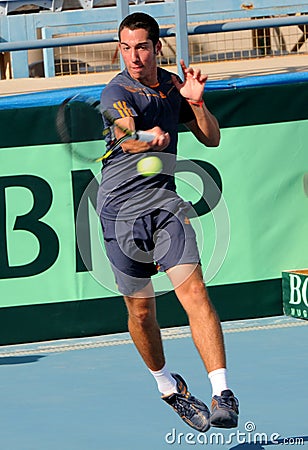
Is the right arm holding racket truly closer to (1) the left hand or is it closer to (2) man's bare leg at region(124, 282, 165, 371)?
(1) the left hand

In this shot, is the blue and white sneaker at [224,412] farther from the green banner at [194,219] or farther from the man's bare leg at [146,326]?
the green banner at [194,219]

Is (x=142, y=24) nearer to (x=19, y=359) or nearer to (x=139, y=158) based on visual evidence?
(x=139, y=158)

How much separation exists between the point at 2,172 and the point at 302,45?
5.59m

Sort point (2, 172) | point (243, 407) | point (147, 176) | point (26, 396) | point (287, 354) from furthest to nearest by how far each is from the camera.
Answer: point (2, 172), point (287, 354), point (26, 396), point (243, 407), point (147, 176)

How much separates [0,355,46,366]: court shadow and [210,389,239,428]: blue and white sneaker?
2551mm

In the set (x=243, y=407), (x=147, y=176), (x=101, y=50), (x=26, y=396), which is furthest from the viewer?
(x=101, y=50)

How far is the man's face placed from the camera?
4988 millimetres

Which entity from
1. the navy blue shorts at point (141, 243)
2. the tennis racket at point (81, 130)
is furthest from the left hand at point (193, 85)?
the tennis racket at point (81, 130)

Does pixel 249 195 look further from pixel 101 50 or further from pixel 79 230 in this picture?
pixel 101 50

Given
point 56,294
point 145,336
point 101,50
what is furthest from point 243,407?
point 101,50

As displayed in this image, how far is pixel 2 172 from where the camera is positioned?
24.3ft

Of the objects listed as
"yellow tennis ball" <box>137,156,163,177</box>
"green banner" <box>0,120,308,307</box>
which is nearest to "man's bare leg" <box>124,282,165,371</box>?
"yellow tennis ball" <box>137,156,163,177</box>

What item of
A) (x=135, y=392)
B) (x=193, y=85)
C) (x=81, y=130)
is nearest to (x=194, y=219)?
(x=81, y=130)

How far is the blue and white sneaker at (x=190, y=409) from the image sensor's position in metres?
4.96
